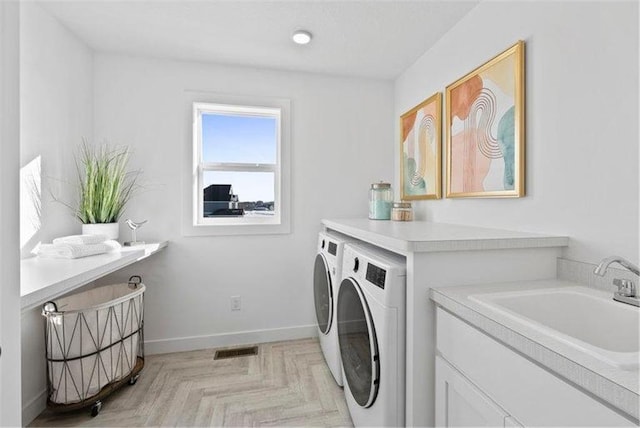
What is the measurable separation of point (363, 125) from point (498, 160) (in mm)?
1306

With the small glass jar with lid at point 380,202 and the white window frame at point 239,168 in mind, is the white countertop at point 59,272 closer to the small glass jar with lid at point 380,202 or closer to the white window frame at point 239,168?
the white window frame at point 239,168

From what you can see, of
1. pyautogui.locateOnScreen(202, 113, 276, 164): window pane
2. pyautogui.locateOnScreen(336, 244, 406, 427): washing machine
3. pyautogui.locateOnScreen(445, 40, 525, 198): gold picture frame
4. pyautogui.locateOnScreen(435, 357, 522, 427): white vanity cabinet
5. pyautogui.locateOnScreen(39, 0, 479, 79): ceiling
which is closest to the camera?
pyautogui.locateOnScreen(435, 357, 522, 427): white vanity cabinet

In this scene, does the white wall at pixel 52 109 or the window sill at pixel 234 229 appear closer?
the white wall at pixel 52 109

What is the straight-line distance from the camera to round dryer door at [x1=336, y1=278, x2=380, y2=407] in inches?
48.5

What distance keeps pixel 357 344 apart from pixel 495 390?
707 mm

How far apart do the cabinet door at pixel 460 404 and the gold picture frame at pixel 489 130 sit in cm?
92

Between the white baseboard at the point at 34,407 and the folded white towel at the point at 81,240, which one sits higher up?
the folded white towel at the point at 81,240

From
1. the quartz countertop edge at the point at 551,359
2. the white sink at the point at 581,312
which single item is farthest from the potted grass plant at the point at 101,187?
the white sink at the point at 581,312

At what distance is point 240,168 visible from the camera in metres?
2.49

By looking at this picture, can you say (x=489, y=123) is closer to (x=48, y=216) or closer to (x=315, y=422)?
(x=315, y=422)

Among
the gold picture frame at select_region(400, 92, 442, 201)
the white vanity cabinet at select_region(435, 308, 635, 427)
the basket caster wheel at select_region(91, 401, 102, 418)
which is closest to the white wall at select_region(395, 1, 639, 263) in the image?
the gold picture frame at select_region(400, 92, 442, 201)

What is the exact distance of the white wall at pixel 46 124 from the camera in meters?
1.56

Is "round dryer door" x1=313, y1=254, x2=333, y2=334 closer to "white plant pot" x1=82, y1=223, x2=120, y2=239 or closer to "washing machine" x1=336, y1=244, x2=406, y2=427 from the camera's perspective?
"washing machine" x1=336, y1=244, x2=406, y2=427

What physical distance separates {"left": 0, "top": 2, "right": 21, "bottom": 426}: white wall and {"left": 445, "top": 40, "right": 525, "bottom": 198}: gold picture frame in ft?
5.75
